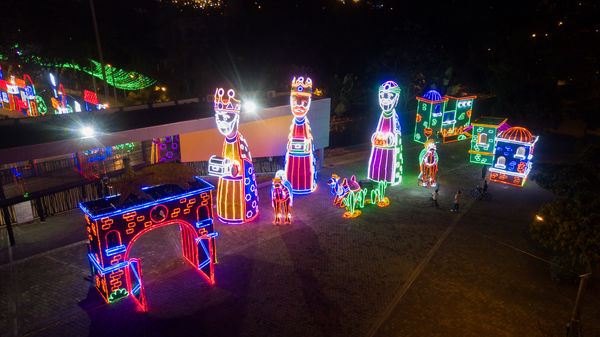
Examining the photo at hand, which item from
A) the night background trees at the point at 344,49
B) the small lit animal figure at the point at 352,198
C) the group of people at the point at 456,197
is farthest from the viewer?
the night background trees at the point at 344,49

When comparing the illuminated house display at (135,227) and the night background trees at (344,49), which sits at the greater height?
the night background trees at (344,49)

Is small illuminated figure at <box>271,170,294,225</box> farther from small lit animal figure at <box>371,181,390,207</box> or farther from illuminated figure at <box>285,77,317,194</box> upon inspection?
small lit animal figure at <box>371,181,390,207</box>

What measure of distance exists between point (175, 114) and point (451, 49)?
3480 cm

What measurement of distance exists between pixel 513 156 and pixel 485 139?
375cm

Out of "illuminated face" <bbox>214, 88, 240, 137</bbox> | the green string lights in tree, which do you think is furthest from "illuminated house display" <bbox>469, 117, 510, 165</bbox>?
the green string lights in tree

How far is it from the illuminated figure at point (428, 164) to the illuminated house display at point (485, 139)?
6.00m

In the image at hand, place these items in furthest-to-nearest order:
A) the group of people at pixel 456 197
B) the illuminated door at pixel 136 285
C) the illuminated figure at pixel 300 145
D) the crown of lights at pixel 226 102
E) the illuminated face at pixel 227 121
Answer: the group of people at pixel 456 197 → the illuminated figure at pixel 300 145 → the illuminated face at pixel 227 121 → the crown of lights at pixel 226 102 → the illuminated door at pixel 136 285

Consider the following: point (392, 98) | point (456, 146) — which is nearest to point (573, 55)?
point (456, 146)

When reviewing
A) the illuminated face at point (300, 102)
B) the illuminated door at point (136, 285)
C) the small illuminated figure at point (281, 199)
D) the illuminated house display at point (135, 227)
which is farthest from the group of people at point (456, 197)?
the illuminated door at point (136, 285)

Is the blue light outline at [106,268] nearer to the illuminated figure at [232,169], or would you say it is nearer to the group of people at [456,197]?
the illuminated figure at [232,169]

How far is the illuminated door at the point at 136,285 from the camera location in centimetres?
1191

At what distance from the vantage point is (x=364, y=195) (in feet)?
63.1

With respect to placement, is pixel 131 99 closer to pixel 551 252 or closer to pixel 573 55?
pixel 551 252

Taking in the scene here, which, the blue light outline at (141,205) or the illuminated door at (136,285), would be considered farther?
the illuminated door at (136,285)
